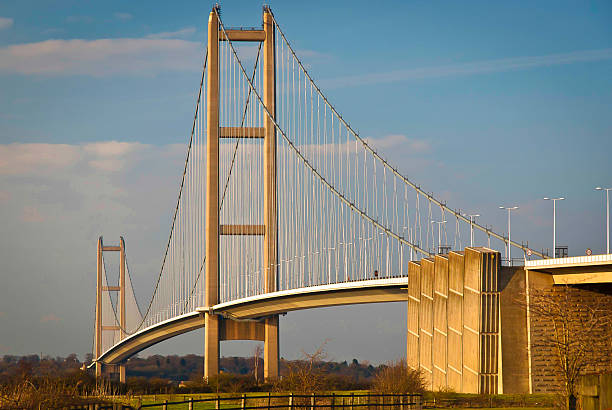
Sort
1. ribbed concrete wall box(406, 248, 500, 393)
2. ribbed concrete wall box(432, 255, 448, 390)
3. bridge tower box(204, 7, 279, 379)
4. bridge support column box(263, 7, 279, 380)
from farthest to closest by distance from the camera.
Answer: bridge tower box(204, 7, 279, 379) < bridge support column box(263, 7, 279, 380) < ribbed concrete wall box(432, 255, 448, 390) < ribbed concrete wall box(406, 248, 500, 393)

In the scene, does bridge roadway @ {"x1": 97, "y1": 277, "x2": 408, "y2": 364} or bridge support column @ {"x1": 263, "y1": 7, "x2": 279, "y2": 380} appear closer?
bridge roadway @ {"x1": 97, "y1": 277, "x2": 408, "y2": 364}

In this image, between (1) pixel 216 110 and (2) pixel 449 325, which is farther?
(1) pixel 216 110

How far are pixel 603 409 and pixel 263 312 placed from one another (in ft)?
147

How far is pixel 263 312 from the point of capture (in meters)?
61.2

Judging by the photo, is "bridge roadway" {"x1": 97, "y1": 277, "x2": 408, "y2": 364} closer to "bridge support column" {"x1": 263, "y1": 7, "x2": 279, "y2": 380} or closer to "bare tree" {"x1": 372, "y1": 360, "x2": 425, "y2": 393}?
"bridge support column" {"x1": 263, "y1": 7, "x2": 279, "y2": 380}

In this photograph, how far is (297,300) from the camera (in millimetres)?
58094

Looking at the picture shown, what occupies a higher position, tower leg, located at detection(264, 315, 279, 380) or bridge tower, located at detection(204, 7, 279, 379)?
bridge tower, located at detection(204, 7, 279, 379)

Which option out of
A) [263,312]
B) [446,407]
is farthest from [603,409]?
[263,312]

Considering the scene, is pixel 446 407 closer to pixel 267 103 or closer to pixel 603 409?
pixel 603 409

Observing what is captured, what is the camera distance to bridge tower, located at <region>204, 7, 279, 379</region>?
62.7m

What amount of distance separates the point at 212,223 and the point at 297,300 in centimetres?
1058

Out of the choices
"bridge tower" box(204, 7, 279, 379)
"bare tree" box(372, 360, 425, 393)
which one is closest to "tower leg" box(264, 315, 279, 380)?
"bridge tower" box(204, 7, 279, 379)

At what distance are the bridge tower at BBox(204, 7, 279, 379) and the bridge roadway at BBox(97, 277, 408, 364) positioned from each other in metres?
1.38

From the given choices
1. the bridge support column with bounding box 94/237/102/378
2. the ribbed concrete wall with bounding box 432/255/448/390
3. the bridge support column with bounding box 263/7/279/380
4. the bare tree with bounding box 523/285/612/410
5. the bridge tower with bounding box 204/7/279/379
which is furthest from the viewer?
the bridge support column with bounding box 94/237/102/378
